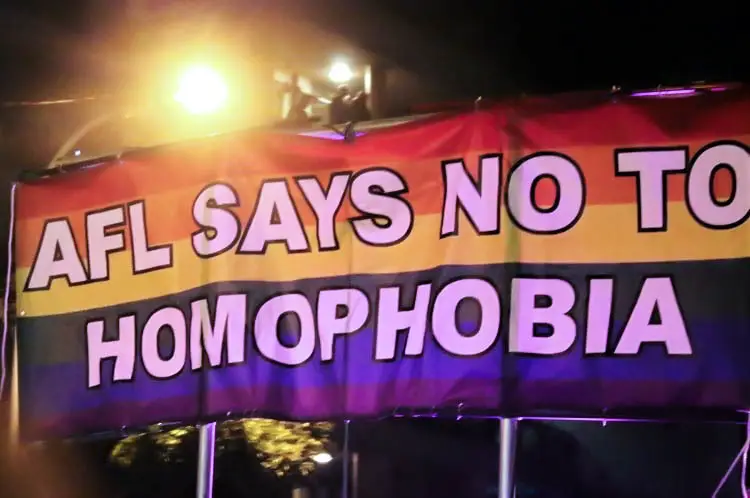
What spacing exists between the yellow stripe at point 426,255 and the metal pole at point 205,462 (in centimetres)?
62

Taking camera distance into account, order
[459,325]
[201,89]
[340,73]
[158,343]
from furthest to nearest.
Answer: [340,73] → [201,89] → [158,343] → [459,325]

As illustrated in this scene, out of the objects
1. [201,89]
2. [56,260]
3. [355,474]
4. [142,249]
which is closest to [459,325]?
[142,249]

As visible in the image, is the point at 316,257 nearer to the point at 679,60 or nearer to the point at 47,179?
the point at 47,179

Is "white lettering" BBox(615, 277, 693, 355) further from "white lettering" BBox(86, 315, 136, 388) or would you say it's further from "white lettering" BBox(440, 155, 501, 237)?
"white lettering" BBox(86, 315, 136, 388)

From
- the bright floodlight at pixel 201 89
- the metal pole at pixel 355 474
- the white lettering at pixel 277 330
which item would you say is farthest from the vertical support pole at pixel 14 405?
the metal pole at pixel 355 474

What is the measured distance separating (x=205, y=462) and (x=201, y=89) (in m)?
2.09

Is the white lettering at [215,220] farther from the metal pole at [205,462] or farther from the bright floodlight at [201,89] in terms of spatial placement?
the bright floodlight at [201,89]

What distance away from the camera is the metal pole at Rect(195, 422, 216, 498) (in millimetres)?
3656

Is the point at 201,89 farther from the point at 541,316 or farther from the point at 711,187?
the point at 711,187

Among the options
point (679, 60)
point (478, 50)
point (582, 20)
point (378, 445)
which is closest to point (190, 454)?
point (478, 50)

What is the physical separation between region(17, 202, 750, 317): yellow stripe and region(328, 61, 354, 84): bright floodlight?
1904mm

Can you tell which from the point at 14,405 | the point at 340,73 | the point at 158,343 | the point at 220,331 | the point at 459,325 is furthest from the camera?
the point at 340,73

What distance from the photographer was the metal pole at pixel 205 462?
3656 millimetres

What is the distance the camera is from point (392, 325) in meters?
3.39
